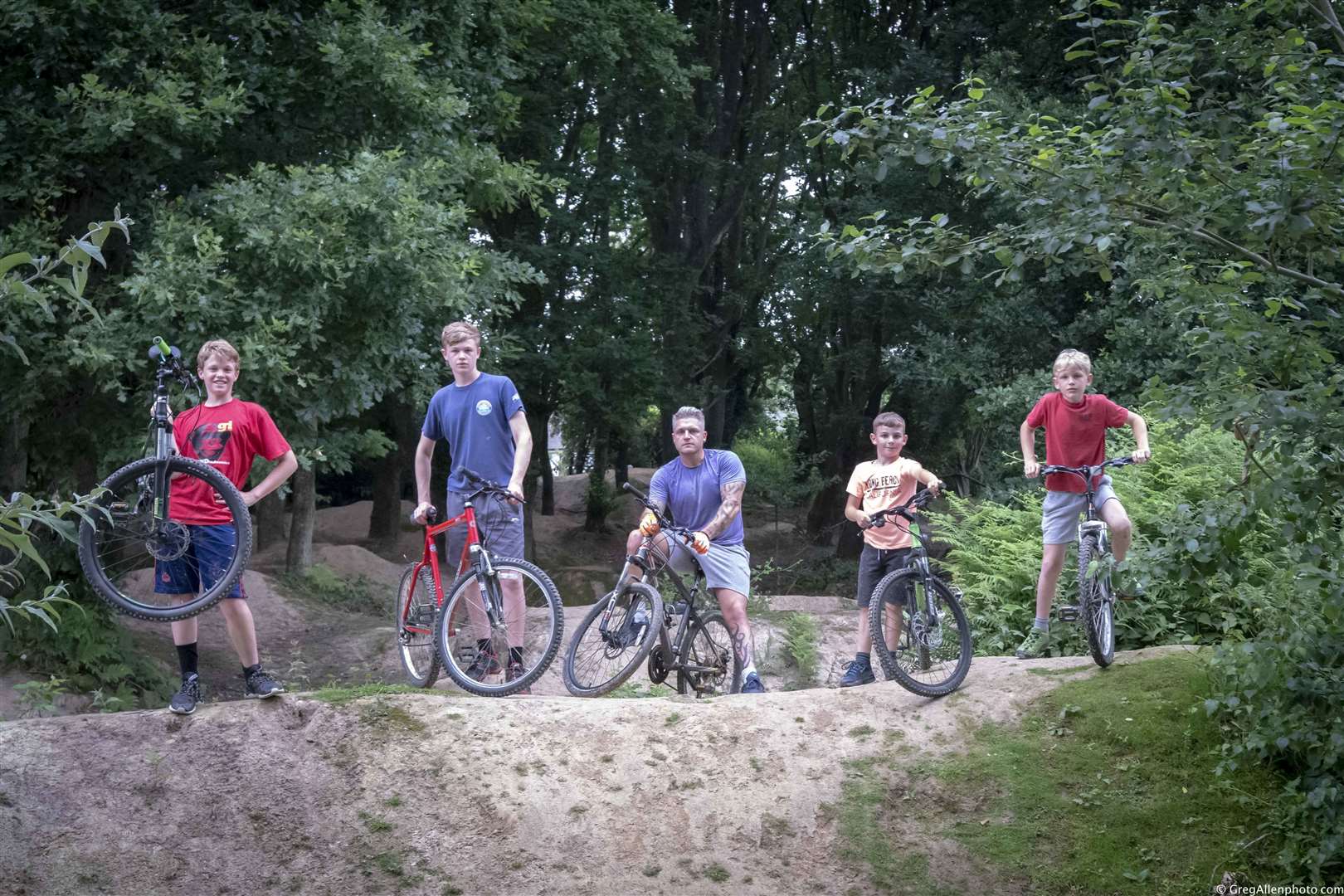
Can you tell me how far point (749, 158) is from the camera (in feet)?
86.9

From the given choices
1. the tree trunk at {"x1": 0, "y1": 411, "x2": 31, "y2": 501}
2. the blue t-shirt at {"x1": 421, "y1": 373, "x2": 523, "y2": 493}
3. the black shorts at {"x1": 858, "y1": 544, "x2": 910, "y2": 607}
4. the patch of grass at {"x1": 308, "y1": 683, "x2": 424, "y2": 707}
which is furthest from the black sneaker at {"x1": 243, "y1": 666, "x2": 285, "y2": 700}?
the tree trunk at {"x1": 0, "y1": 411, "x2": 31, "y2": 501}

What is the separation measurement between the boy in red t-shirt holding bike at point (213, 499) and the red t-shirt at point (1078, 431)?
4.29 meters

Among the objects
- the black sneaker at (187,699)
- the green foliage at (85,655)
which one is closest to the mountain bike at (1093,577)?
the black sneaker at (187,699)

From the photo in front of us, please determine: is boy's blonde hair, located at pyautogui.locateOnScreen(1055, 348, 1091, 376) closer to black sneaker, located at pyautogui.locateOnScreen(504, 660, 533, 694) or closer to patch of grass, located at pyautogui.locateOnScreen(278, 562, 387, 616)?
black sneaker, located at pyautogui.locateOnScreen(504, 660, 533, 694)

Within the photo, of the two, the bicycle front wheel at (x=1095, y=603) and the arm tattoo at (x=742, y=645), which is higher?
the bicycle front wheel at (x=1095, y=603)

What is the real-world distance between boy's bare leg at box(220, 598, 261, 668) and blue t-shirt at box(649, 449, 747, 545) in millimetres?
2340

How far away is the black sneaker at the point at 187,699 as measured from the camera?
668 cm

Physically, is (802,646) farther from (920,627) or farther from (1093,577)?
(1093,577)

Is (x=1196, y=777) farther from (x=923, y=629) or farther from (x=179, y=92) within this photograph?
(x=179, y=92)

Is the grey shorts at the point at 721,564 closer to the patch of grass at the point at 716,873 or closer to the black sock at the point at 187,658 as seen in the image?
the patch of grass at the point at 716,873

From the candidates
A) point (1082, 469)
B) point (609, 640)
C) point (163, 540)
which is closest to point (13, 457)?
point (163, 540)

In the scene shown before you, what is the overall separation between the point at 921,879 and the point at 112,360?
298 inches

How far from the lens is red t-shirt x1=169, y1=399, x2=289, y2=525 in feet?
22.1

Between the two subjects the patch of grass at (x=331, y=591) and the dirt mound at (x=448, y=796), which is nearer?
the dirt mound at (x=448, y=796)
